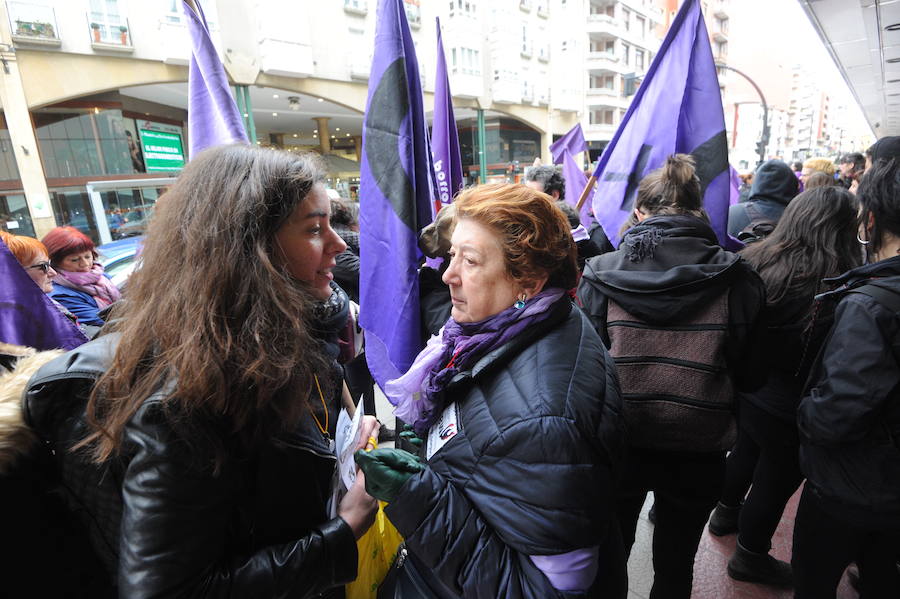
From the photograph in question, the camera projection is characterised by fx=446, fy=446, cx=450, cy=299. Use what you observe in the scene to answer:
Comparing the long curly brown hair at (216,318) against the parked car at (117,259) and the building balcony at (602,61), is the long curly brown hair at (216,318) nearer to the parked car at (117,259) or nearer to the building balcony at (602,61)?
the parked car at (117,259)

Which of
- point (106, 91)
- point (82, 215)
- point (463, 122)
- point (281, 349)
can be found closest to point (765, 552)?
point (281, 349)

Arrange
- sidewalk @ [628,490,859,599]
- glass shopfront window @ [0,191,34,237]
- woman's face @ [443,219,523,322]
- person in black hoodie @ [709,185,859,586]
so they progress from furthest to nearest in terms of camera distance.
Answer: glass shopfront window @ [0,191,34,237] < sidewalk @ [628,490,859,599] < person in black hoodie @ [709,185,859,586] < woman's face @ [443,219,523,322]

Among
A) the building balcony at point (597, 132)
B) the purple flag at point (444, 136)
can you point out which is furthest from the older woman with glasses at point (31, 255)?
the building balcony at point (597, 132)

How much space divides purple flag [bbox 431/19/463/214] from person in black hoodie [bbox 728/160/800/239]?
93.9 inches

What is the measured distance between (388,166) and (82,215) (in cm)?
1646

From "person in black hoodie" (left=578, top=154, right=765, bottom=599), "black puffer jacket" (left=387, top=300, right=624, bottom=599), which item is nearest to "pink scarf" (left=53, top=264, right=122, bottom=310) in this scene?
"black puffer jacket" (left=387, top=300, right=624, bottom=599)

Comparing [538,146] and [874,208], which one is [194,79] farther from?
[538,146]

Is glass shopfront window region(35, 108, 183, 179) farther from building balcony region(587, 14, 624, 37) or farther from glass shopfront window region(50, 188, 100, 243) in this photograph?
building balcony region(587, 14, 624, 37)

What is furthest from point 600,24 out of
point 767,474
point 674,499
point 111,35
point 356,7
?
point 674,499

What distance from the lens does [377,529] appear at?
1.50 meters

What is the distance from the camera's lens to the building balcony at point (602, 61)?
1243 inches

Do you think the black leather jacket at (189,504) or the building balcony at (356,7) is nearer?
the black leather jacket at (189,504)

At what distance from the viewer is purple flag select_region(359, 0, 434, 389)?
244cm

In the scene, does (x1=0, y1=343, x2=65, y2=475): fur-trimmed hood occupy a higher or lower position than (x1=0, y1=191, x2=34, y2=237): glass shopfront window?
lower
